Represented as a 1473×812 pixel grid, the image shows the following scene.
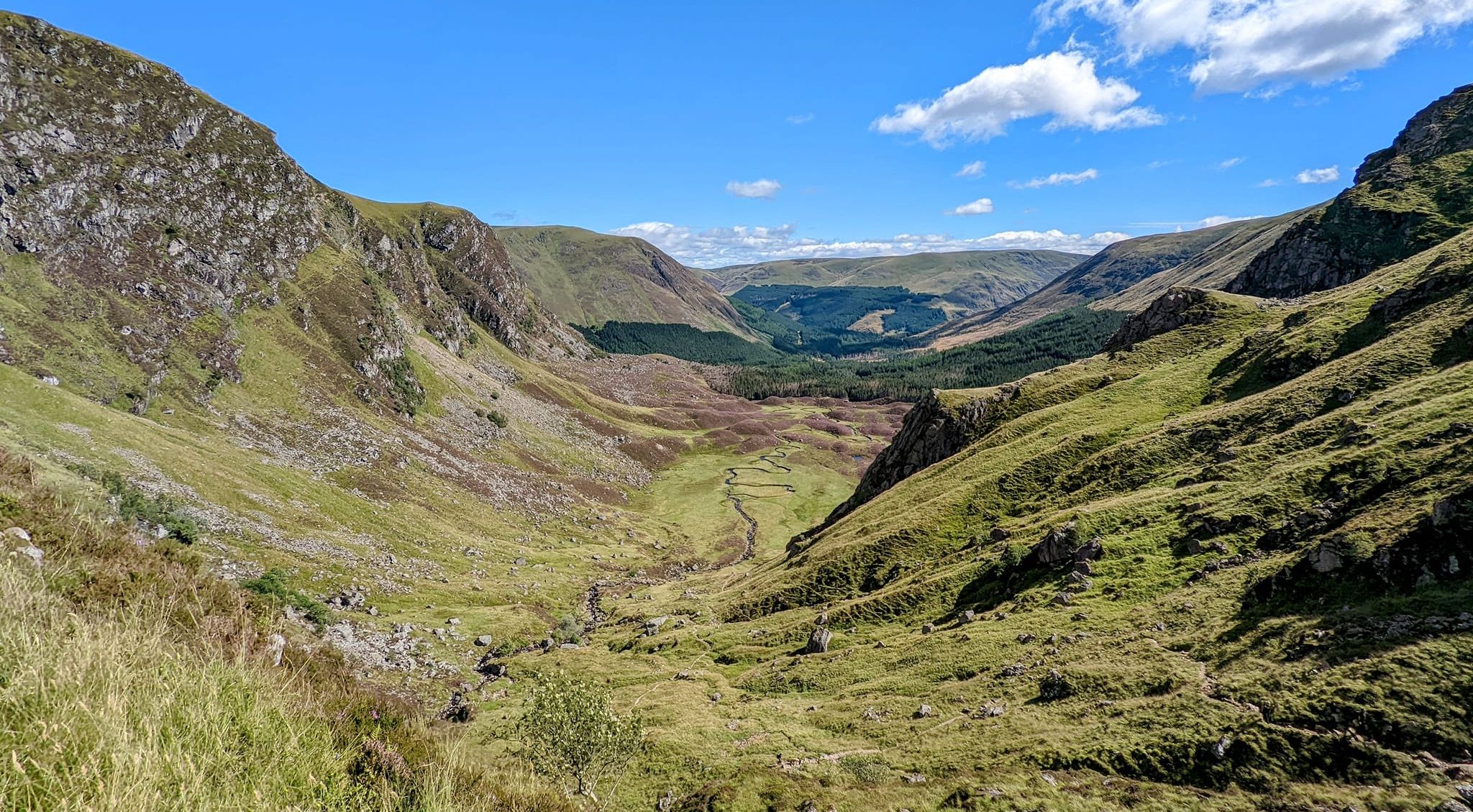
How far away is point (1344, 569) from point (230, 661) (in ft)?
126

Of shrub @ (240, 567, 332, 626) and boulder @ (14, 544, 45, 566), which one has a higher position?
boulder @ (14, 544, 45, 566)

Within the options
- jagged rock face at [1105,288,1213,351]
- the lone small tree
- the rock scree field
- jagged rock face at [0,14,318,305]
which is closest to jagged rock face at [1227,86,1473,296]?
the rock scree field

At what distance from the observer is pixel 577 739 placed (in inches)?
1003

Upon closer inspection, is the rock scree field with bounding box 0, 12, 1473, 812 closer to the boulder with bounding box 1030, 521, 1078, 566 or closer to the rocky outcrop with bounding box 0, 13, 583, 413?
the boulder with bounding box 1030, 521, 1078, 566

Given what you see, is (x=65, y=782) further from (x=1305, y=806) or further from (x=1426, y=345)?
(x=1426, y=345)

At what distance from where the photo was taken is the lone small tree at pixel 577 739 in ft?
82.6

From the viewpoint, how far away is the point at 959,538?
52.5m

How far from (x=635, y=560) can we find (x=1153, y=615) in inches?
2706

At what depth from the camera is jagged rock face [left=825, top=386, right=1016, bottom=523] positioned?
7462 centimetres

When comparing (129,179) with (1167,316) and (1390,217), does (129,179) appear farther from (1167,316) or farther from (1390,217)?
(1390,217)

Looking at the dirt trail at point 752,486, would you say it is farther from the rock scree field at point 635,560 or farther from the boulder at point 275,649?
the boulder at point 275,649

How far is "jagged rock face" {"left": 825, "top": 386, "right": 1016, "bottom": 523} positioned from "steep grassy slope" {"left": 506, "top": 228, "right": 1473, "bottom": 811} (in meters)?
8.15

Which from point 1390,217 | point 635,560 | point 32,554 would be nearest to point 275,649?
point 32,554

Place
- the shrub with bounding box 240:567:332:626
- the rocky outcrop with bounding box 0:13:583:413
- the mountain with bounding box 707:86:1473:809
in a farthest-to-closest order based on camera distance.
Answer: the rocky outcrop with bounding box 0:13:583:413, the shrub with bounding box 240:567:332:626, the mountain with bounding box 707:86:1473:809
